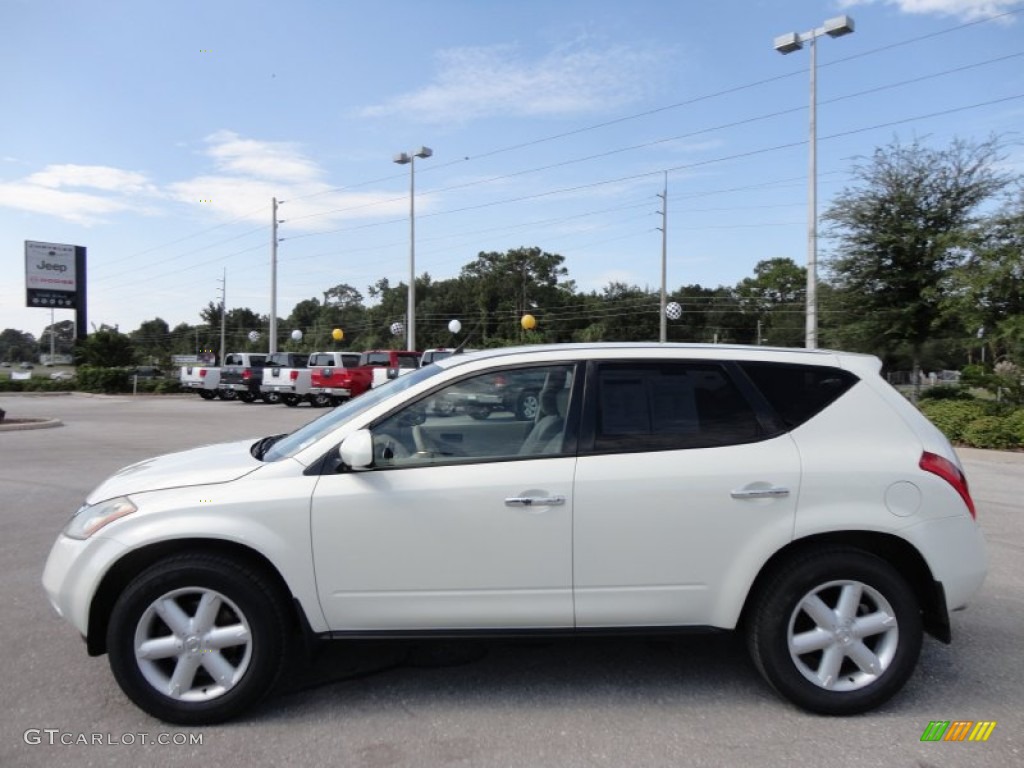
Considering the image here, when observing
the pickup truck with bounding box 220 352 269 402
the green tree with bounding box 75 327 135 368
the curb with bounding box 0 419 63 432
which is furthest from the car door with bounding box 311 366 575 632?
the green tree with bounding box 75 327 135 368

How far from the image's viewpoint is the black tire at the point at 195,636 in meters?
3.30

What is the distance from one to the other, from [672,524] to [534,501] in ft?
2.13

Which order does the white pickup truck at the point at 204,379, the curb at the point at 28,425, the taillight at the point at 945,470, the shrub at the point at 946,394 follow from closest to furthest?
the taillight at the point at 945,470
the curb at the point at 28,425
the shrub at the point at 946,394
the white pickup truck at the point at 204,379

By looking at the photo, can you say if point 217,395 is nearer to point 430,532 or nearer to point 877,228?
point 877,228

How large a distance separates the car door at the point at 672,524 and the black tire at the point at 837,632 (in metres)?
0.20

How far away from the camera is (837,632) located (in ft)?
11.3

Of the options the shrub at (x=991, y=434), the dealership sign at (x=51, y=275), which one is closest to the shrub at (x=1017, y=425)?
the shrub at (x=991, y=434)

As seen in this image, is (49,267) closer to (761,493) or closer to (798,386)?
(798,386)

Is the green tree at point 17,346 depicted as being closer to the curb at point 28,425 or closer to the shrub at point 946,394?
the curb at point 28,425

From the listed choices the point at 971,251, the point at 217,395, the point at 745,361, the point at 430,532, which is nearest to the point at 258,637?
the point at 430,532

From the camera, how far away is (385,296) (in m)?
114

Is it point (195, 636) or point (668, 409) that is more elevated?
point (668, 409)

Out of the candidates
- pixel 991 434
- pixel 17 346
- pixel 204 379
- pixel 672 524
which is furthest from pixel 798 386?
pixel 17 346

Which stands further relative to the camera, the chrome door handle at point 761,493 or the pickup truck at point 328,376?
the pickup truck at point 328,376
